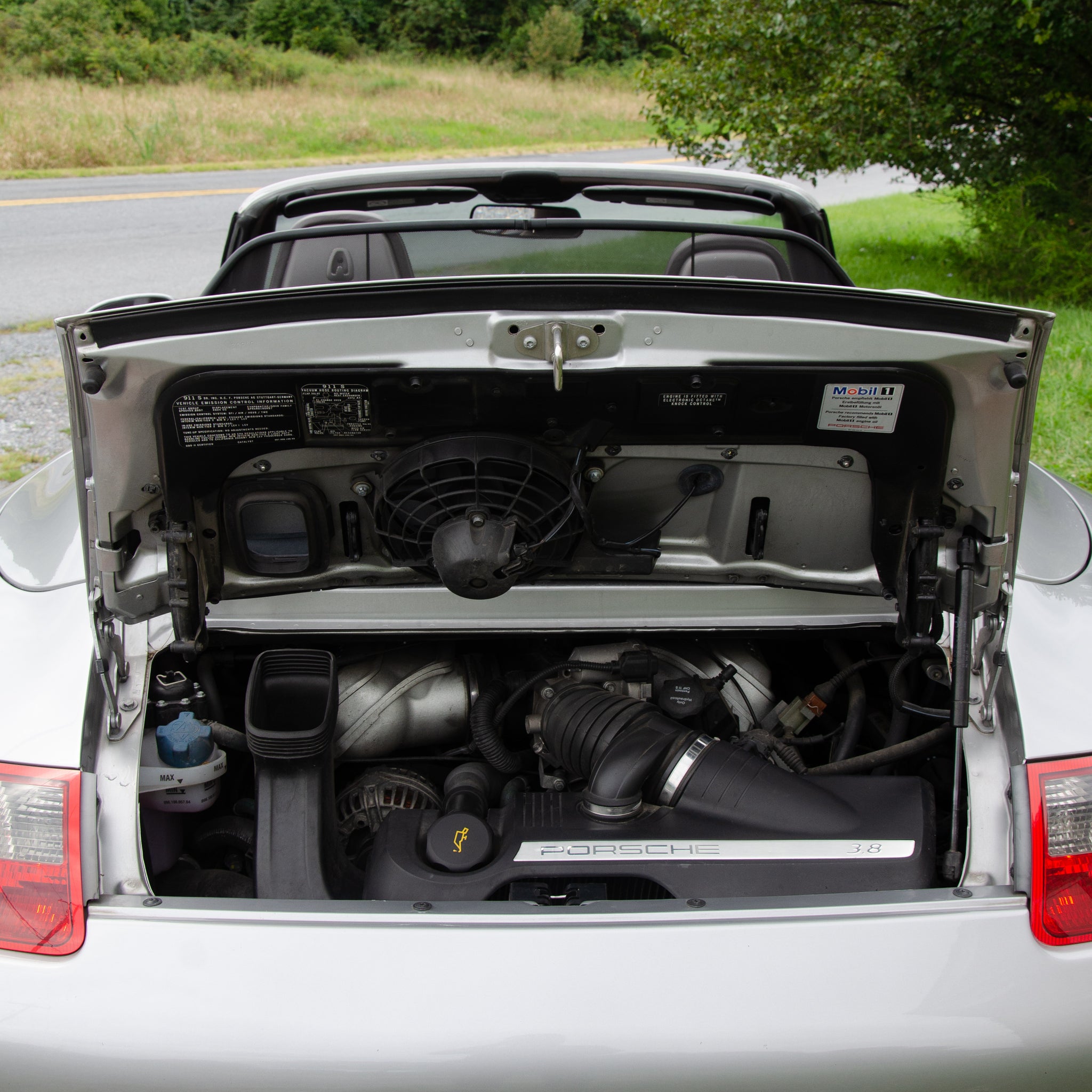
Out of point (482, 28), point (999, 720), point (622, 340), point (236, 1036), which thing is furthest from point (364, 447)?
point (482, 28)

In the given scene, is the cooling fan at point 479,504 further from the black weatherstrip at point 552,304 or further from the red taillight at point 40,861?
the red taillight at point 40,861

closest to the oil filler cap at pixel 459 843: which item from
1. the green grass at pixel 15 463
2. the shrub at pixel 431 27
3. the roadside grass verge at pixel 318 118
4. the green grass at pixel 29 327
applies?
the green grass at pixel 15 463

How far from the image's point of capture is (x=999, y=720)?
62.0 inches

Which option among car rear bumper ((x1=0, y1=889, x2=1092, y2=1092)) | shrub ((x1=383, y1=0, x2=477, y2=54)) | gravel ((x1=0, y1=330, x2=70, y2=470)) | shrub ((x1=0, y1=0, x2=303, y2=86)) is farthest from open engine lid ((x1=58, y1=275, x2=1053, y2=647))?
shrub ((x1=383, y1=0, x2=477, y2=54))

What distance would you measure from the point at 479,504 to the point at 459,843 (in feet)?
1.97

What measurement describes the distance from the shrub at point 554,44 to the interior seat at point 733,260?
2866 cm

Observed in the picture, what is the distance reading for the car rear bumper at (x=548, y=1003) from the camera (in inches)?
47.0

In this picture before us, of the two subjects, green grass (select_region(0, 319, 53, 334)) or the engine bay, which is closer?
the engine bay

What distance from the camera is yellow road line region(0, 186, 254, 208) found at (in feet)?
39.7

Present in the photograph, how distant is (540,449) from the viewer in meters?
1.60

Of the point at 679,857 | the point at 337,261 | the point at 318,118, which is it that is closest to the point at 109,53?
the point at 318,118

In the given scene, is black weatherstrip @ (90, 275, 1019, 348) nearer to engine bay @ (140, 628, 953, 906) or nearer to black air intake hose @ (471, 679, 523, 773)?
engine bay @ (140, 628, 953, 906)

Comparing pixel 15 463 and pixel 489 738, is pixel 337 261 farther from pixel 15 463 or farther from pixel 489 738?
pixel 15 463

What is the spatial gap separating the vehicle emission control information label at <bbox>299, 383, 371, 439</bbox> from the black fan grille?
4.1 inches
